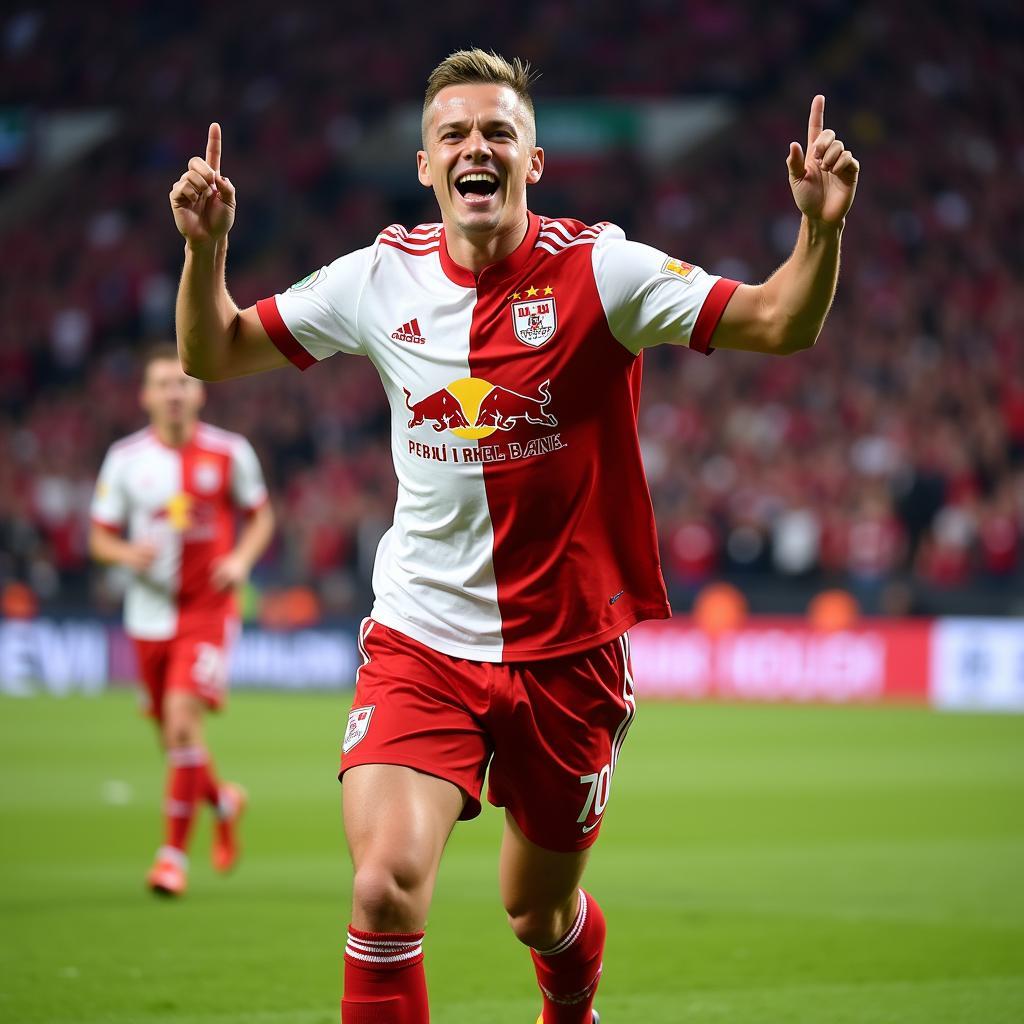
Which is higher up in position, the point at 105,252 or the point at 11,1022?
the point at 105,252

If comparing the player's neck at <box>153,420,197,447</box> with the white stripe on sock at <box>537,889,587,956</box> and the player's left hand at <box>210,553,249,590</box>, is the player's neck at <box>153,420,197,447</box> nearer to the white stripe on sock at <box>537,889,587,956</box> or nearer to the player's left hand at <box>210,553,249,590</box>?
the player's left hand at <box>210,553,249,590</box>

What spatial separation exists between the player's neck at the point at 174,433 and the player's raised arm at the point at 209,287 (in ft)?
16.7

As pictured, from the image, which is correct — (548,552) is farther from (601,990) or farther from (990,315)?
(990,315)

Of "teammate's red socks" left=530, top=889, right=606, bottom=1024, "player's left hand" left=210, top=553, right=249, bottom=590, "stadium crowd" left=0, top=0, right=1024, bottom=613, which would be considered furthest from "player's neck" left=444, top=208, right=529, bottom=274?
"stadium crowd" left=0, top=0, right=1024, bottom=613

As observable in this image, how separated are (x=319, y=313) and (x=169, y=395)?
497 centimetres

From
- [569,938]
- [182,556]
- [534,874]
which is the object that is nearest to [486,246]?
[534,874]

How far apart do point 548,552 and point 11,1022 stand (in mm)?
2621

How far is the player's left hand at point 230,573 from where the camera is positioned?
958 centimetres

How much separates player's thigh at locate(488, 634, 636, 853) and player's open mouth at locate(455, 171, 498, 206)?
4.00 feet

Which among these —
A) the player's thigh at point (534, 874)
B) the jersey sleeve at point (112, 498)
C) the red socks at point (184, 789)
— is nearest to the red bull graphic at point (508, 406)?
the player's thigh at point (534, 874)

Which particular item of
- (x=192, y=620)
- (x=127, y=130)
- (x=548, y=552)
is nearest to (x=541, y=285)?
(x=548, y=552)

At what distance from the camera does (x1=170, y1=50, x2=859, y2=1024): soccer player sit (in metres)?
4.64

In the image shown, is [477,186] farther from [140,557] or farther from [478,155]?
[140,557]

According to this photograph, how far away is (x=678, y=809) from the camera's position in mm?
12320
